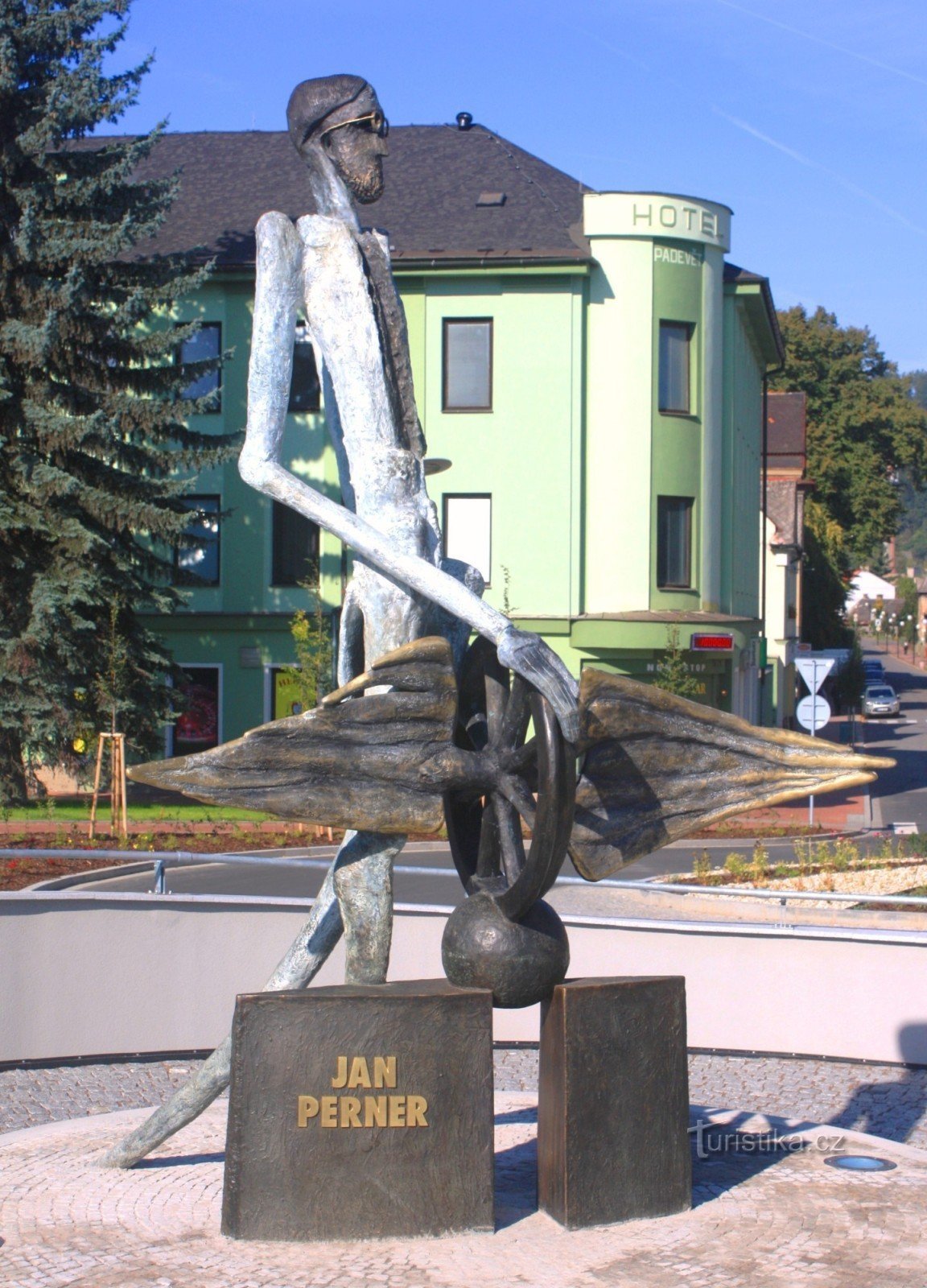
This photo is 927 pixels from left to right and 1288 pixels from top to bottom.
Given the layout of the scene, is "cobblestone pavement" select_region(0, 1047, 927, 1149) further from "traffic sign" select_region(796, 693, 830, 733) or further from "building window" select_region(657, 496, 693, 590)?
"building window" select_region(657, 496, 693, 590)

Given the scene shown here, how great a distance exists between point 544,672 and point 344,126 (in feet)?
6.68

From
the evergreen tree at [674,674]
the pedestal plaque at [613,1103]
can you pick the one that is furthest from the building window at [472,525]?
the pedestal plaque at [613,1103]

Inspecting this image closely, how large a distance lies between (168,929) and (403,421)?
4.35 meters

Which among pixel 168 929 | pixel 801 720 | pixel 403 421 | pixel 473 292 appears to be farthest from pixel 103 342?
pixel 403 421

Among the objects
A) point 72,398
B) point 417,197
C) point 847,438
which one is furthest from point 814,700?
point 847,438

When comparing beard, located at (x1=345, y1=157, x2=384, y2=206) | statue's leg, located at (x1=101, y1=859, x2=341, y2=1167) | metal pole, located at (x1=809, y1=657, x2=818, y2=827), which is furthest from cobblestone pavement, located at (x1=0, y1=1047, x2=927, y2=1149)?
metal pole, located at (x1=809, y1=657, x2=818, y2=827)

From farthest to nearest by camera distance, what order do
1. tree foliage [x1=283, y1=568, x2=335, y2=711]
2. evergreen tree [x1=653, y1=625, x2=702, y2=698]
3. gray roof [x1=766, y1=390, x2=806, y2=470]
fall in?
gray roof [x1=766, y1=390, x2=806, y2=470] < evergreen tree [x1=653, y1=625, x2=702, y2=698] < tree foliage [x1=283, y1=568, x2=335, y2=711]

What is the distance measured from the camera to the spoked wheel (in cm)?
495

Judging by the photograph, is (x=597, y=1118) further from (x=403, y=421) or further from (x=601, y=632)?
(x=601, y=632)

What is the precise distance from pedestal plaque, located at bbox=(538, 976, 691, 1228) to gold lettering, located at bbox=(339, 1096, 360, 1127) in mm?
653

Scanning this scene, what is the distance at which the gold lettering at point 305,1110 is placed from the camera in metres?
5.07

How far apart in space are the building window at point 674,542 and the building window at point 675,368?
1.74 m

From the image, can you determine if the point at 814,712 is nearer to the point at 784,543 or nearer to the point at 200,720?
the point at 200,720

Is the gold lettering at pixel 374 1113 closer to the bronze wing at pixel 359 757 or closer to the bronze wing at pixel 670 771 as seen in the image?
the bronze wing at pixel 359 757
